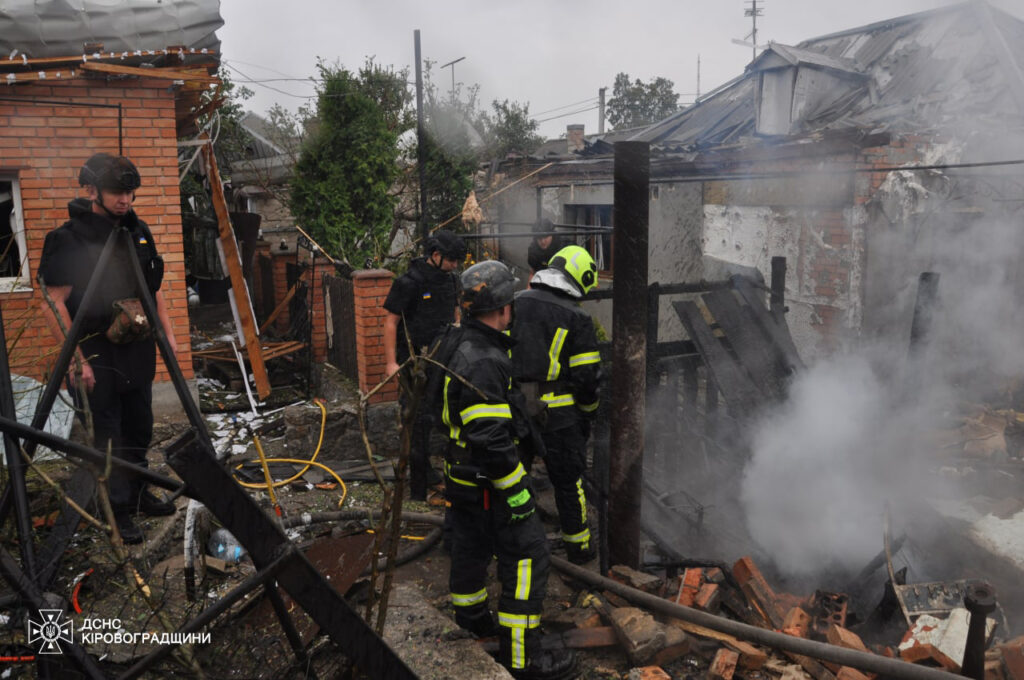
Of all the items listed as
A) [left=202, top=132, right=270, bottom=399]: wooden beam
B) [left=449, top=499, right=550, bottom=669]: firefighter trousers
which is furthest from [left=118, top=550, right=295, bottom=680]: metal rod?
[left=202, top=132, right=270, bottom=399]: wooden beam

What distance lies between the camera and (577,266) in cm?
450

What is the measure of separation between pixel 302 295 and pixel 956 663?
8.38 m

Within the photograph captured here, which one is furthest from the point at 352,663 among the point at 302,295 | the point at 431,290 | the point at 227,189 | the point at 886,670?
the point at 227,189

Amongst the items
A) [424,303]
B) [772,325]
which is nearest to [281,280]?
[424,303]

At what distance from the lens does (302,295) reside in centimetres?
965

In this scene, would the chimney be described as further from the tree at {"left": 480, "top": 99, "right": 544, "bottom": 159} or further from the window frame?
the window frame

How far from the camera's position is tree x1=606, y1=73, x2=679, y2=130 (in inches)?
1759

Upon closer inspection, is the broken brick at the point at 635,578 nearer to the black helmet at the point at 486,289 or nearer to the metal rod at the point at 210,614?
the black helmet at the point at 486,289

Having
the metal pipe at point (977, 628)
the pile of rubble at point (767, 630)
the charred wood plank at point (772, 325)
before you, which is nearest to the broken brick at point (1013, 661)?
the pile of rubble at point (767, 630)

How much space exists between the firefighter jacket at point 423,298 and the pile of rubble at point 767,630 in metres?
2.05

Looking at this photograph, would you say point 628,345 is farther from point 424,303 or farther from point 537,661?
point 424,303

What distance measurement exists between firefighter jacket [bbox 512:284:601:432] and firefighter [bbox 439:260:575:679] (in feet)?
2.69

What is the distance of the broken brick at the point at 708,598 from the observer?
12.2ft

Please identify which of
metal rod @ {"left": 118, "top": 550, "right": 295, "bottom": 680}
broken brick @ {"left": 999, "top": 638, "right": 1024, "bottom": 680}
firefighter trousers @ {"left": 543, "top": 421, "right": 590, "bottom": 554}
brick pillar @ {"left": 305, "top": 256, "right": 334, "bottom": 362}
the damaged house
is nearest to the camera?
metal rod @ {"left": 118, "top": 550, "right": 295, "bottom": 680}
